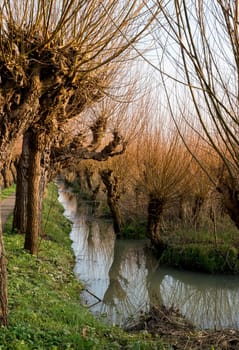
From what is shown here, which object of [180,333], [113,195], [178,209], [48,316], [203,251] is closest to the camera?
[48,316]

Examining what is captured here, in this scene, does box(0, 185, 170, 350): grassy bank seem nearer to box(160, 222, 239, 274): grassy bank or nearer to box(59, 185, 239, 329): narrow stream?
box(59, 185, 239, 329): narrow stream

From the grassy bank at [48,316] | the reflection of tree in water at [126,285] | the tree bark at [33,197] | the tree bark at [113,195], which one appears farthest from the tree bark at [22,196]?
the tree bark at [113,195]

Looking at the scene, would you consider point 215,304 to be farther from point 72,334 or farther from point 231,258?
point 72,334

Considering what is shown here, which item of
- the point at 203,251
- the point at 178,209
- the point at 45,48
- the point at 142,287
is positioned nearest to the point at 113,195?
the point at 178,209

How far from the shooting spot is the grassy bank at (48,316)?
529 centimetres

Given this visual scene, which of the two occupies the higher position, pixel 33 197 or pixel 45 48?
pixel 45 48

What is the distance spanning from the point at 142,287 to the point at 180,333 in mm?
5732

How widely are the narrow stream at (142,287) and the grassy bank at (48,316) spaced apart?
984 mm

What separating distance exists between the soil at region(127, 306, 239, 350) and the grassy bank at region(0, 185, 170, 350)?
32 cm

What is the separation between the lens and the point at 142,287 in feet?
41.1

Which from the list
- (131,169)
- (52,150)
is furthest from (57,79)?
(131,169)

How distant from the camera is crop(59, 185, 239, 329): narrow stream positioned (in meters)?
9.98

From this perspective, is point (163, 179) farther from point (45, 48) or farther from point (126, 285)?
point (45, 48)

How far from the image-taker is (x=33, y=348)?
4.96 metres
